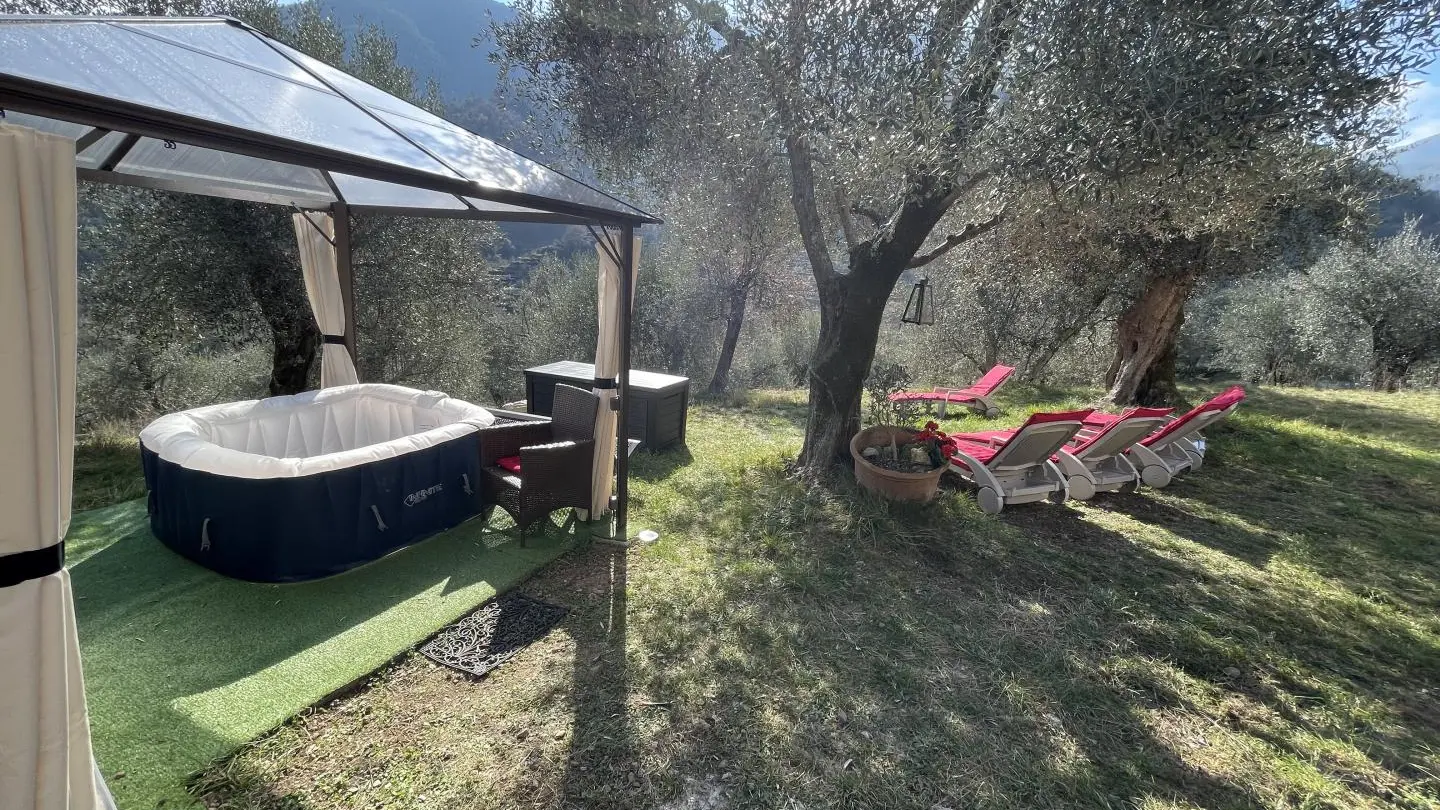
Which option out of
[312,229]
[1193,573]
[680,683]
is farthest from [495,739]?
[312,229]

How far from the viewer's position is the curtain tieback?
1598 millimetres

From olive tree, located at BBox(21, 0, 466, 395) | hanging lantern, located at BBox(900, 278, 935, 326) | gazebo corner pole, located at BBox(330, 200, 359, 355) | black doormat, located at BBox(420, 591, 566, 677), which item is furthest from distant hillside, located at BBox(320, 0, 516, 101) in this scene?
black doormat, located at BBox(420, 591, 566, 677)

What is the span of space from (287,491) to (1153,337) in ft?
38.8

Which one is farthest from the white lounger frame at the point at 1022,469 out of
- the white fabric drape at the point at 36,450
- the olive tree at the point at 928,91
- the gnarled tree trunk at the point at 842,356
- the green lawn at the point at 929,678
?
the white fabric drape at the point at 36,450

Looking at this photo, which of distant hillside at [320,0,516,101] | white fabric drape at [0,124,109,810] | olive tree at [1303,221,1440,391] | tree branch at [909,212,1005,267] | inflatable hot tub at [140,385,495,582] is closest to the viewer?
white fabric drape at [0,124,109,810]

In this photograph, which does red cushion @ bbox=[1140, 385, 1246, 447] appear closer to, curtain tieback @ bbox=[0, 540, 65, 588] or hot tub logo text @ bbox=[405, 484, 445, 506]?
hot tub logo text @ bbox=[405, 484, 445, 506]

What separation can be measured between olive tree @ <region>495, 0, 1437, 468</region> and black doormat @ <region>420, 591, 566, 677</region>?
3.26 meters

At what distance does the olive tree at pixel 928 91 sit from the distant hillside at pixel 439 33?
43.2m

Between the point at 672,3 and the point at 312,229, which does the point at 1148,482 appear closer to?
the point at 672,3

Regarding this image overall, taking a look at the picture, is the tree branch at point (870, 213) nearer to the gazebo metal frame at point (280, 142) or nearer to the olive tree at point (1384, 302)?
the gazebo metal frame at point (280, 142)

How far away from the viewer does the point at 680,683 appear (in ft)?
10.3

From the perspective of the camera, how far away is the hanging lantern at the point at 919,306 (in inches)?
253

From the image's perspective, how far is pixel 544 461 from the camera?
175 inches

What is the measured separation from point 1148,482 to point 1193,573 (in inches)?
64.6
